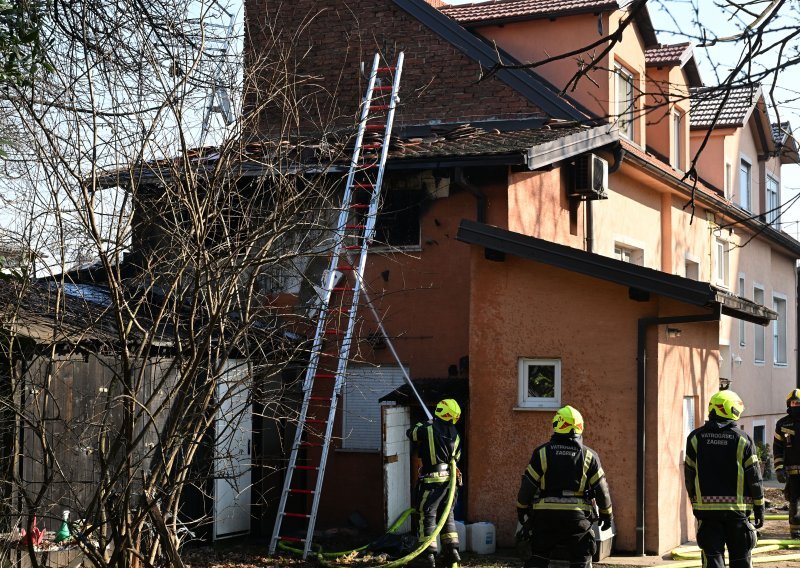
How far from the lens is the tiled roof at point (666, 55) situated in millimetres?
21125

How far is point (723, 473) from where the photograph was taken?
10.0 metres

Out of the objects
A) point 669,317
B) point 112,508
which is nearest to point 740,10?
point 112,508

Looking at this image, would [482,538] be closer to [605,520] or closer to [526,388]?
[526,388]

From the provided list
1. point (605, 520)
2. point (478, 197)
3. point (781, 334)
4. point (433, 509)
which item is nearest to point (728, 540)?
point (605, 520)

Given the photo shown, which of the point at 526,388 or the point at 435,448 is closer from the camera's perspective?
the point at 435,448

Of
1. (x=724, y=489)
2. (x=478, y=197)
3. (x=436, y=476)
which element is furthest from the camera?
(x=478, y=197)

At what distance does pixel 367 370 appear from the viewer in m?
15.1

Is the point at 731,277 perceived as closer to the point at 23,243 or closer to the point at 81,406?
the point at 81,406

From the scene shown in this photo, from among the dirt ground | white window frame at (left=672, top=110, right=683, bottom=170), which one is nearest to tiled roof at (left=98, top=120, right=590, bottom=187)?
the dirt ground

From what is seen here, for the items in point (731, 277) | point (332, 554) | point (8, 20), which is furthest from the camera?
point (731, 277)

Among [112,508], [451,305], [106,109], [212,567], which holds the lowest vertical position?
[212,567]

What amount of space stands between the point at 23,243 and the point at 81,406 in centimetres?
443

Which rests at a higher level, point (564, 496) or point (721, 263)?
point (721, 263)

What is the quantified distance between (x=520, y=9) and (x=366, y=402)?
310 inches
